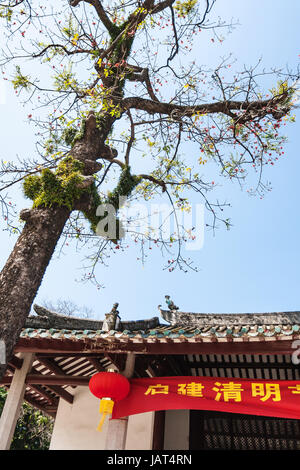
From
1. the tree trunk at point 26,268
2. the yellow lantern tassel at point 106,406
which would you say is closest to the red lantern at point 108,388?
the yellow lantern tassel at point 106,406

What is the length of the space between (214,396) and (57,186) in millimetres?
3478

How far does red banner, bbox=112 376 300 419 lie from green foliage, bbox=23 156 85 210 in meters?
2.83

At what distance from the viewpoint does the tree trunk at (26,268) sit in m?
3.38

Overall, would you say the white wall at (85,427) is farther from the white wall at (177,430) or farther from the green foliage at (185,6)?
the green foliage at (185,6)

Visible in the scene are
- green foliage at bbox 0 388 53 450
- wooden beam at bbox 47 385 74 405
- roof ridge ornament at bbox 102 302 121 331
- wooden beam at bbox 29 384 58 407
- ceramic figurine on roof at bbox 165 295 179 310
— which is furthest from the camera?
green foliage at bbox 0 388 53 450

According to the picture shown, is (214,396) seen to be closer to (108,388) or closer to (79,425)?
(108,388)

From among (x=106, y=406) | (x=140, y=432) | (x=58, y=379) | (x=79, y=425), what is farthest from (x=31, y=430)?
(x=106, y=406)

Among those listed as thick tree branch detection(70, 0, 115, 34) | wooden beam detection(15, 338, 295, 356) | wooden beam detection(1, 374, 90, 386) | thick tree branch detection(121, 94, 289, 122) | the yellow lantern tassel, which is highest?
thick tree branch detection(70, 0, 115, 34)

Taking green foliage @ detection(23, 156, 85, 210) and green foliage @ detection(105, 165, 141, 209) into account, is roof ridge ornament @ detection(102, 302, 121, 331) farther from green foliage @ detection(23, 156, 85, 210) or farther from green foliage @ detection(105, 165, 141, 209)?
green foliage @ detection(23, 156, 85, 210)

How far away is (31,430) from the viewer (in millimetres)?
13500

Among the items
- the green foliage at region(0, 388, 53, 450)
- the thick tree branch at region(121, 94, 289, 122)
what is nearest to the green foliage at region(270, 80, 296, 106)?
the thick tree branch at region(121, 94, 289, 122)

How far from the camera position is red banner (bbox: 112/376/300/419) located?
15.3 ft

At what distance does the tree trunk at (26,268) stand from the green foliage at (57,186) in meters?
0.11

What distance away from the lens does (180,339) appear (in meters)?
4.76
